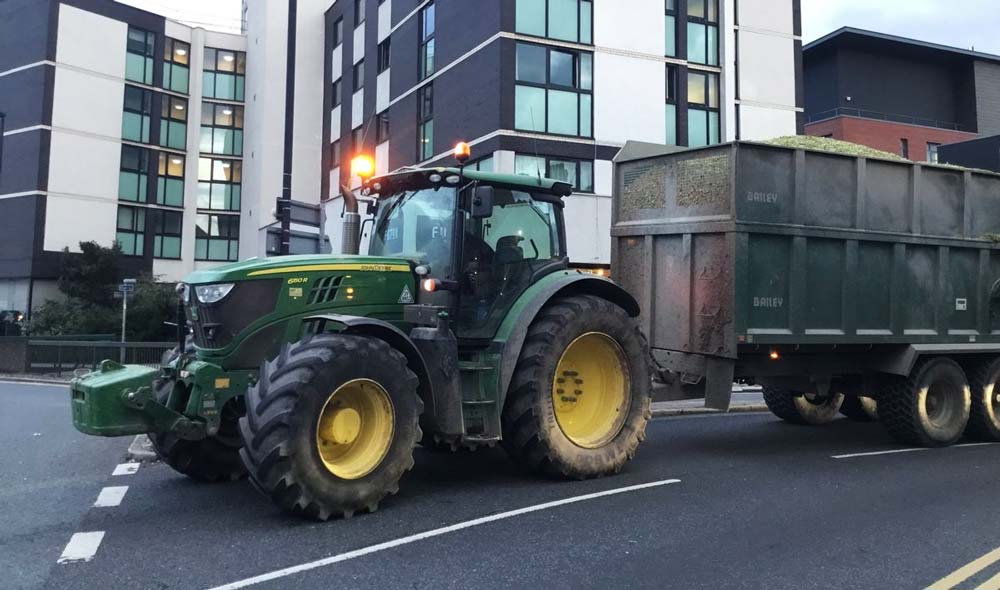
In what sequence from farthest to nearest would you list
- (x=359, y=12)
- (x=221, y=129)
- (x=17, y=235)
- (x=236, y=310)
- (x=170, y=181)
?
1. (x=221, y=129)
2. (x=170, y=181)
3. (x=17, y=235)
4. (x=359, y=12)
5. (x=236, y=310)

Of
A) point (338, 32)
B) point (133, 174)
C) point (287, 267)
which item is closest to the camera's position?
point (287, 267)

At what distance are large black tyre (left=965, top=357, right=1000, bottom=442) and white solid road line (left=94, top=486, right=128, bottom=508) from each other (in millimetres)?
9555

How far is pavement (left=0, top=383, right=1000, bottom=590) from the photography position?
177 inches

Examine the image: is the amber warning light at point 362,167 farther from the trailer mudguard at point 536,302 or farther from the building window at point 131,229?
the building window at point 131,229

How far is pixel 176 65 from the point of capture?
38.6 metres

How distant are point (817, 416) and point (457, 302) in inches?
262

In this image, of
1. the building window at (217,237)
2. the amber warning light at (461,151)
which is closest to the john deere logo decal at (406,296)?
the amber warning light at (461,151)

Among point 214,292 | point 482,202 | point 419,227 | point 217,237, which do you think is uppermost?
point 217,237

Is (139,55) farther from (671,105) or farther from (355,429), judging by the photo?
(355,429)

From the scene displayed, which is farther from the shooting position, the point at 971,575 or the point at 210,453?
the point at 210,453

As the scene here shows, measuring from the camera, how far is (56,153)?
3328 centimetres

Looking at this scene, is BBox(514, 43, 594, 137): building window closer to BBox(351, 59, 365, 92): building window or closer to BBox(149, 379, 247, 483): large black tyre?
BBox(351, 59, 365, 92): building window

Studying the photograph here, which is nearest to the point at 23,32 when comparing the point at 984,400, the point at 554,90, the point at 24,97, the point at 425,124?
the point at 24,97

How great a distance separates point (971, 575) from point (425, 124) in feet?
73.2
